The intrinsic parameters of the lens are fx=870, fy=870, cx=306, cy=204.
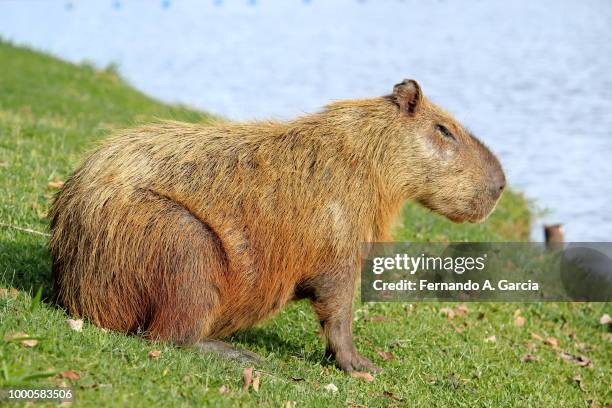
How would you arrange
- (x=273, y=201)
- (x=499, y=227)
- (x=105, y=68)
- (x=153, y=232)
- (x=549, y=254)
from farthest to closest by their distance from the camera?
(x=105, y=68), (x=499, y=227), (x=549, y=254), (x=273, y=201), (x=153, y=232)

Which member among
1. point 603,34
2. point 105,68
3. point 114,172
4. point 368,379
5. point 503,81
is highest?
point 603,34

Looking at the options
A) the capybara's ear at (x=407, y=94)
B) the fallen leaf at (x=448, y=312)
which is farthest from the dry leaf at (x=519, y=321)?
the capybara's ear at (x=407, y=94)

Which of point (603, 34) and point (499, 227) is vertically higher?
point (603, 34)

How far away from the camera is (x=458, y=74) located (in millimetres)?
20297

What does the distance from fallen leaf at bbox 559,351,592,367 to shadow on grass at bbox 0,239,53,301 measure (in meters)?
3.76

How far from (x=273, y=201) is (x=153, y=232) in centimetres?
71

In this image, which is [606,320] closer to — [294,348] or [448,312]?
[448,312]

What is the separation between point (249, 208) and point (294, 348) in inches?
45.7

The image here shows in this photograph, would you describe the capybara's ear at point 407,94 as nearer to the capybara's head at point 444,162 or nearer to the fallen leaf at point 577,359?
the capybara's head at point 444,162

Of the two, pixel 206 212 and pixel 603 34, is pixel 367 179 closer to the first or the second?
pixel 206 212

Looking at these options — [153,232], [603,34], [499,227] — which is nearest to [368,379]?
[153,232]

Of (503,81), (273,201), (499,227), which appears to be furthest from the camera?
(503,81)

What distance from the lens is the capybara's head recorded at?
17.2 ft

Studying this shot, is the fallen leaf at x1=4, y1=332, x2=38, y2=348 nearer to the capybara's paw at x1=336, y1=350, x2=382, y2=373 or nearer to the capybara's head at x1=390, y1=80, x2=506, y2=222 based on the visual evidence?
the capybara's paw at x1=336, y1=350, x2=382, y2=373
